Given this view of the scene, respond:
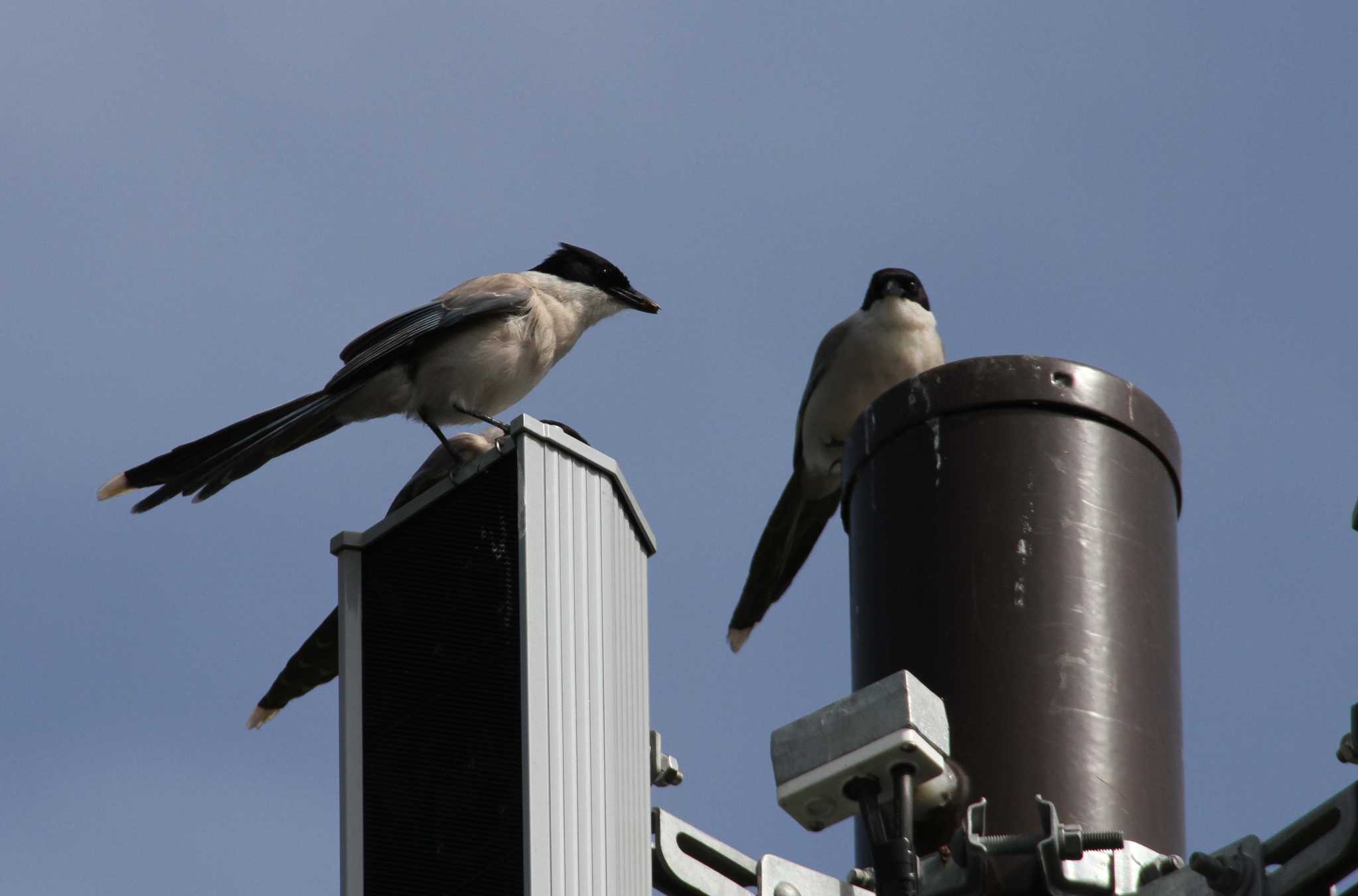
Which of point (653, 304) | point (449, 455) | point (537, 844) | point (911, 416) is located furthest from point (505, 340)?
point (537, 844)

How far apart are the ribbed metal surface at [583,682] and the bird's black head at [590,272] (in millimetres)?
5088

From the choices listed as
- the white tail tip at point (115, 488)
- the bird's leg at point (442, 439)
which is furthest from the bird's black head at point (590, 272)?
the white tail tip at point (115, 488)

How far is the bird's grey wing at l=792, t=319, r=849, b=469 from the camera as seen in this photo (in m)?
10.4

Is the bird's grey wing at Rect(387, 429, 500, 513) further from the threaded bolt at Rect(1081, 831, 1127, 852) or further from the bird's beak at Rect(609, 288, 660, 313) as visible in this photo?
the threaded bolt at Rect(1081, 831, 1127, 852)

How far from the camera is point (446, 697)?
4066 mm

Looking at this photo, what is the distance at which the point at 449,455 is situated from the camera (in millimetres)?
8375

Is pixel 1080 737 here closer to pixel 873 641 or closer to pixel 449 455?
pixel 873 641

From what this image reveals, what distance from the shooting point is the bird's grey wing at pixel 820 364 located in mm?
10367

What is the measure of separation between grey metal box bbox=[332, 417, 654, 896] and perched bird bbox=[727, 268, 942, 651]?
18.3 ft

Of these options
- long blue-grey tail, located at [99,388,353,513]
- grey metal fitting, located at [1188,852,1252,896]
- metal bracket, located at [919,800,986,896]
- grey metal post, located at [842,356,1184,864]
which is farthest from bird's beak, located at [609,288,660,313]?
grey metal fitting, located at [1188,852,1252,896]

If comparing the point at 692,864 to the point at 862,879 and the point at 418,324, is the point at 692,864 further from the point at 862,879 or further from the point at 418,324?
the point at 418,324

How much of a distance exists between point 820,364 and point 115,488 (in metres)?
4.34

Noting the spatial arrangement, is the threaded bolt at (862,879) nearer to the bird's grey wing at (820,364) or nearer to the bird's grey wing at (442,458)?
the bird's grey wing at (442,458)

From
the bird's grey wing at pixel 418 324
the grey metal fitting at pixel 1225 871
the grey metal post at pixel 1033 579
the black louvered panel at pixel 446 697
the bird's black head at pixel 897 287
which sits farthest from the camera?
the bird's black head at pixel 897 287
